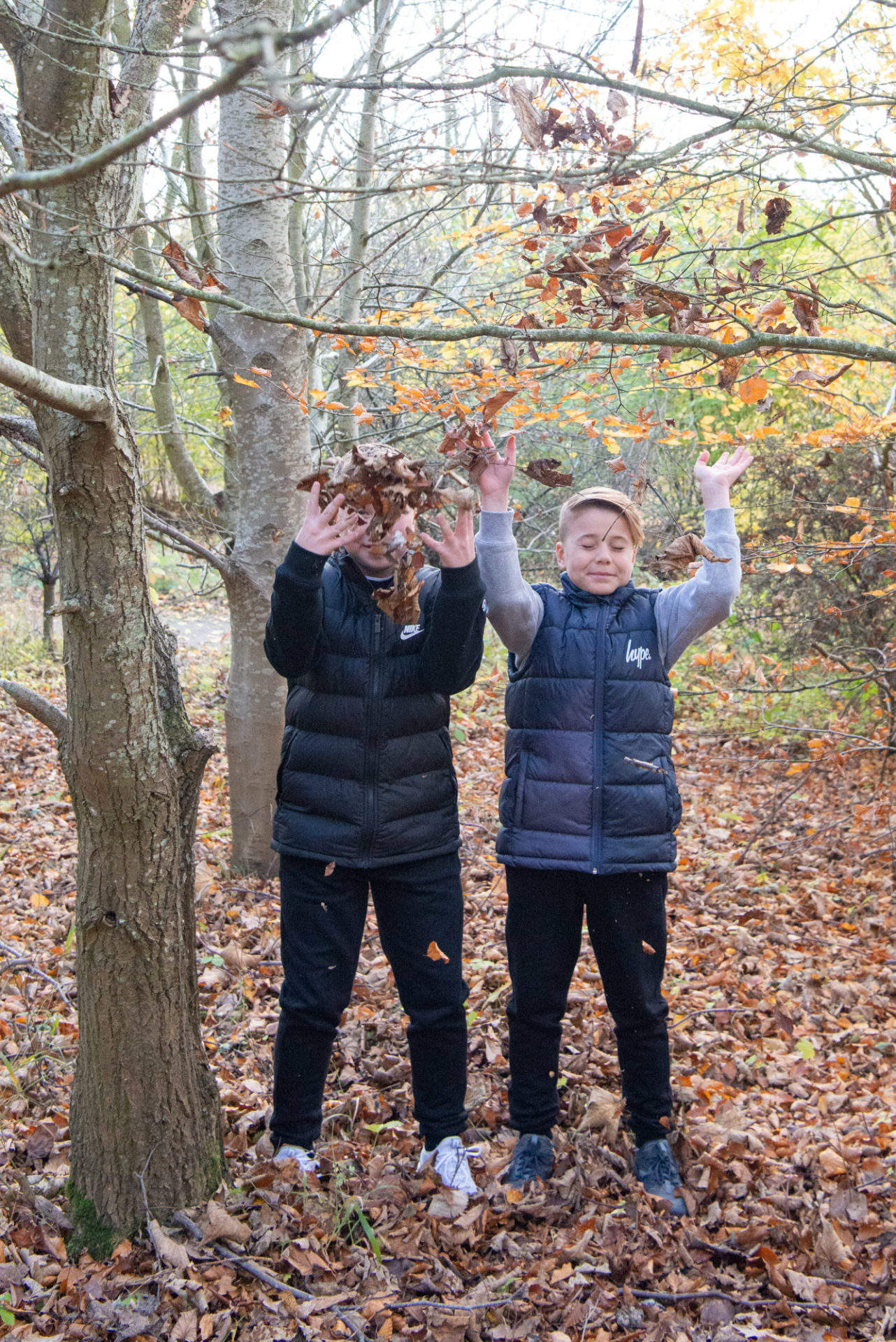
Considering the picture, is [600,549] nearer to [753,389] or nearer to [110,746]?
[753,389]

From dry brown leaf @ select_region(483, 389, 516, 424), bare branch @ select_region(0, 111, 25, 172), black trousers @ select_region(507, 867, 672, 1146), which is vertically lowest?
black trousers @ select_region(507, 867, 672, 1146)

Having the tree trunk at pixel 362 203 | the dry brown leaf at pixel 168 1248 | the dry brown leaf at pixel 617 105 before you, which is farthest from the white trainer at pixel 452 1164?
the tree trunk at pixel 362 203

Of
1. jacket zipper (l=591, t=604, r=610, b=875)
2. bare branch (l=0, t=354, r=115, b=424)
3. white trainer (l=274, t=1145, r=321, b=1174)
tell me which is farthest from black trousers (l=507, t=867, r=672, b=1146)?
bare branch (l=0, t=354, r=115, b=424)

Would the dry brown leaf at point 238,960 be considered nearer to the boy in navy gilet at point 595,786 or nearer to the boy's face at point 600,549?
the boy in navy gilet at point 595,786

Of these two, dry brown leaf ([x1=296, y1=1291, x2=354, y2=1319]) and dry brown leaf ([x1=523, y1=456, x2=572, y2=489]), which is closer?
dry brown leaf ([x1=296, y1=1291, x2=354, y2=1319])

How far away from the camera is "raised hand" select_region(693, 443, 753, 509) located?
8.74 ft

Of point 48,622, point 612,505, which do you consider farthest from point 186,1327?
point 48,622

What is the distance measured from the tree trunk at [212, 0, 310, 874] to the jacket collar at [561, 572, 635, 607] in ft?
7.17

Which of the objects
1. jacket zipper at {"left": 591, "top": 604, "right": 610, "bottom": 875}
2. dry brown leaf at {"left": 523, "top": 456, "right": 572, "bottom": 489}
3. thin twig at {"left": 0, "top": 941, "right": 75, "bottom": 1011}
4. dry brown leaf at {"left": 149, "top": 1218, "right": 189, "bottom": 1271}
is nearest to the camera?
dry brown leaf at {"left": 149, "top": 1218, "right": 189, "bottom": 1271}

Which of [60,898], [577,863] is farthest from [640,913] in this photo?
[60,898]

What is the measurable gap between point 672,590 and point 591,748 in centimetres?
53

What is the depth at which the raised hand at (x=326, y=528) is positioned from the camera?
236cm

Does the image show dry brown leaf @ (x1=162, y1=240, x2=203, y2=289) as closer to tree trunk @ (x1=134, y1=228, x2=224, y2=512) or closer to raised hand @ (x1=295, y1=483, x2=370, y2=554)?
raised hand @ (x1=295, y1=483, x2=370, y2=554)

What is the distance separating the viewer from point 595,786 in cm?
263
